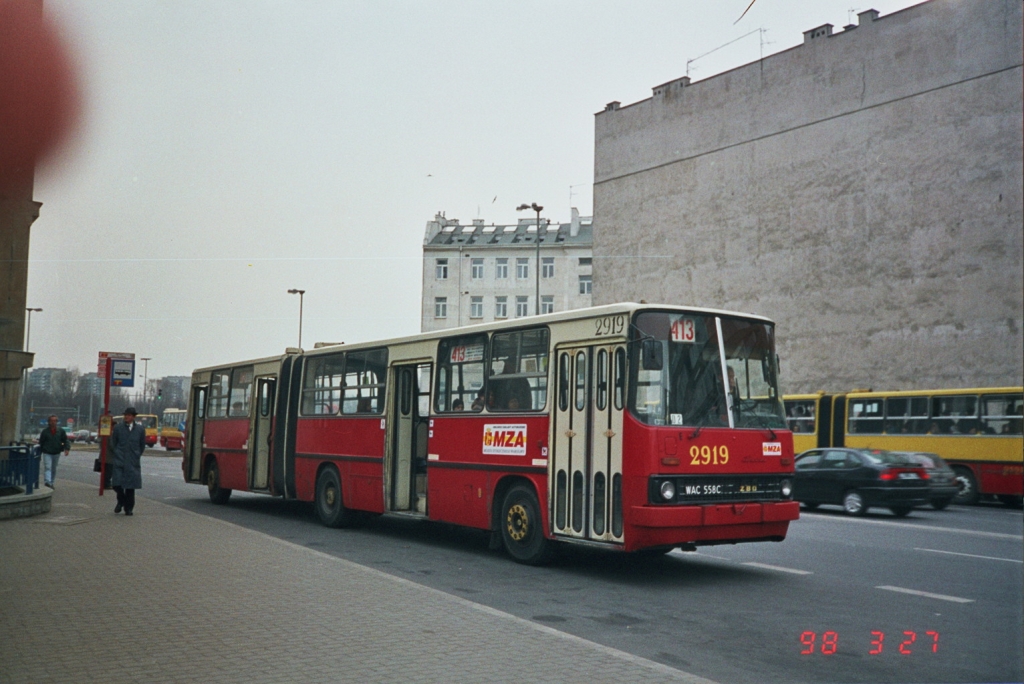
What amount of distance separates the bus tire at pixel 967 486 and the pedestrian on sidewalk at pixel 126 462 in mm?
19369

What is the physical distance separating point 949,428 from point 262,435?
681 inches

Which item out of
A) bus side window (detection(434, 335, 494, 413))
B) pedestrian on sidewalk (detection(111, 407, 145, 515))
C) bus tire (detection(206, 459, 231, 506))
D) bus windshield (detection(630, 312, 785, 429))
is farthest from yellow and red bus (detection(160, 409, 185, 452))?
bus windshield (detection(630, 312, 785, 429))

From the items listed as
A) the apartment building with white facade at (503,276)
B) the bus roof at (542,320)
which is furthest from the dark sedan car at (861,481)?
the apartment building with white facade at (503,276)

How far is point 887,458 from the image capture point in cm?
1983

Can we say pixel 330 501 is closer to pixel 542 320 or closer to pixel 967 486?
pixel 542 320

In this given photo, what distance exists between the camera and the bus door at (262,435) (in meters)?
18.2

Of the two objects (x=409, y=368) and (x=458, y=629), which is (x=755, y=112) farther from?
(x=458, y=629)

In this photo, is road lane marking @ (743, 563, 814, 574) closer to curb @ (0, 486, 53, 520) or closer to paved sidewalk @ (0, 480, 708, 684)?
paved sidewalk @ (0, 480, 708, 684)

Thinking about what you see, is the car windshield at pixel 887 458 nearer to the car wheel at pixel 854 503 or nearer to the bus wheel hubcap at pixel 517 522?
the car wheel at pixel 854 503

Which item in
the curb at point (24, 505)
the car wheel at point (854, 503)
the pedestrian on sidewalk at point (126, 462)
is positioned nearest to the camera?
the curb at point (24, 505)

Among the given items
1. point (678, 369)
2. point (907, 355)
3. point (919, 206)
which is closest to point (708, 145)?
point (919, 206)

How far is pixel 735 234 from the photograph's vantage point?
4519 cm

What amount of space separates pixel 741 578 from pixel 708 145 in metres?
39.0

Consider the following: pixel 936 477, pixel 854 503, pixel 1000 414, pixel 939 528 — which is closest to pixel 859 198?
pixel 1000 414
